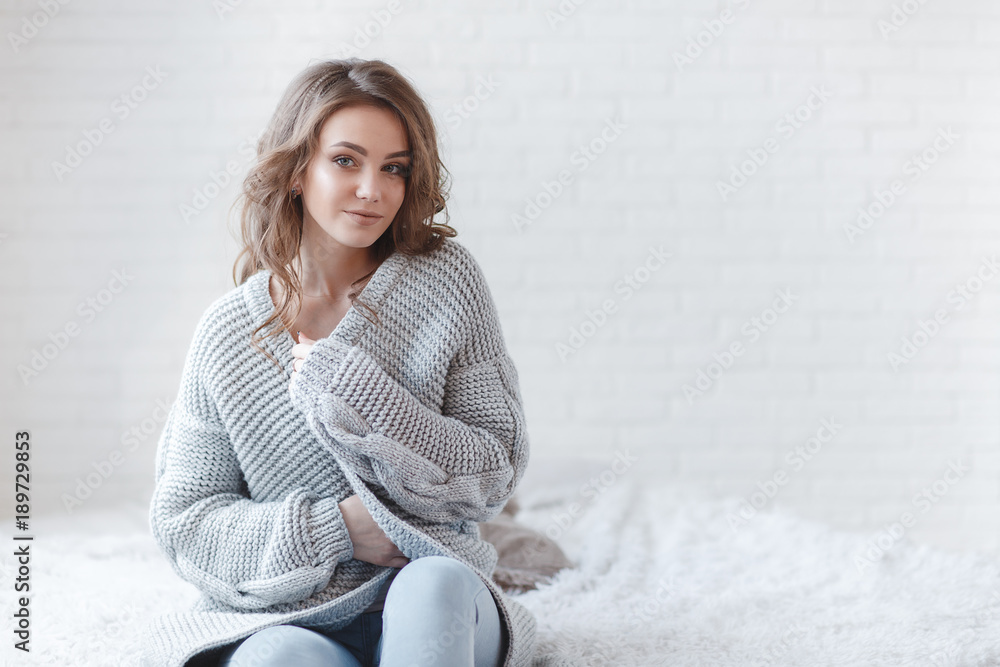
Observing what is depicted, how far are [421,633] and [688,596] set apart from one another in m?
0.84

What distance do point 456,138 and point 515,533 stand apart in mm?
1201

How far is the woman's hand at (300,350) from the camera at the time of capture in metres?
1.13

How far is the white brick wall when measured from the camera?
243cm

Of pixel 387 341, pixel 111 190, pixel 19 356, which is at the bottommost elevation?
pixel 19 356

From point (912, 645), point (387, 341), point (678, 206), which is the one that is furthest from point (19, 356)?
point (912, 645)

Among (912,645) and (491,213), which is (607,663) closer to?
(912,645)

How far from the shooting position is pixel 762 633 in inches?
54.6
